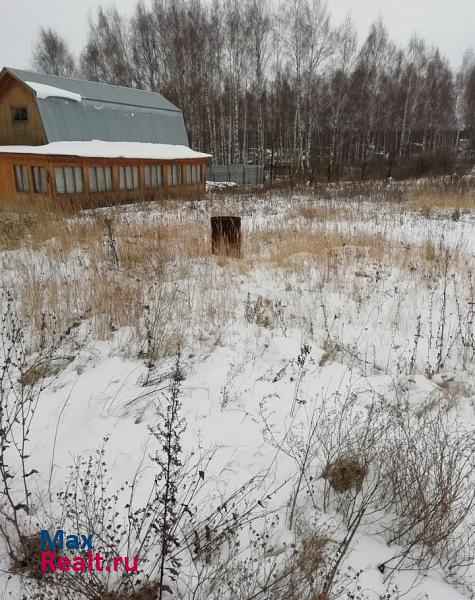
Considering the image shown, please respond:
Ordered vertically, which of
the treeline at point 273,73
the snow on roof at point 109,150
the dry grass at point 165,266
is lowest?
the dry grass at point 165,266

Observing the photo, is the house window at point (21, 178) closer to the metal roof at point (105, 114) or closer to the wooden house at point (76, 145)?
the wooden house at point (76, 145)

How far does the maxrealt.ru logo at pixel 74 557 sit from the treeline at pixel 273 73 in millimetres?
23730

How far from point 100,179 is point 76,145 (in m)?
1.28

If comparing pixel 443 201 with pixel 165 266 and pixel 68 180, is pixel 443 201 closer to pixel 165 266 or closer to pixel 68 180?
pixel 165 266

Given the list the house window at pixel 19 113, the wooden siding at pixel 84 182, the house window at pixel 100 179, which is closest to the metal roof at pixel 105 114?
the house window at pixel 19 113

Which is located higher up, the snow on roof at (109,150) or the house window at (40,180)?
the snow on roof at (109,150)

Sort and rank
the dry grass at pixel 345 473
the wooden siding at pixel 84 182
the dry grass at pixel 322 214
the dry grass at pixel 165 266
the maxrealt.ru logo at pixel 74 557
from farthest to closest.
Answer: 1. the wooden siding at pixel 84 182
2. the dry grass at pixel 322 214
3. the dry grass at pixel 165 266
4. the dry grass at pixel 345 473
5. the maxrealt.ru logo at pixel 74 557

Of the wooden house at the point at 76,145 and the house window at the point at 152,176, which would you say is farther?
the house window at the point at 152,176

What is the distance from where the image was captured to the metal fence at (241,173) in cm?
2427

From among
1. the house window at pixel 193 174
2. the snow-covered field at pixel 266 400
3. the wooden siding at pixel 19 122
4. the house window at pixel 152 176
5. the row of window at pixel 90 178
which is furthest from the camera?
the house window at pixel 193 174

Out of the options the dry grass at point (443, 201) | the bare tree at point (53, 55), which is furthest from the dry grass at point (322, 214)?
the bare tree at point (53, 55)

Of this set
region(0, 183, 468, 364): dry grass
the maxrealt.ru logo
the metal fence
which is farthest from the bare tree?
the maxrealt.ru logo

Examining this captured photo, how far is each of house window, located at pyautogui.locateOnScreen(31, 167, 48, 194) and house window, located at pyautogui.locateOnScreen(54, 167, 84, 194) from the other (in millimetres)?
395

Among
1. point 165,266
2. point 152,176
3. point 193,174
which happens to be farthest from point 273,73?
point 165,266
